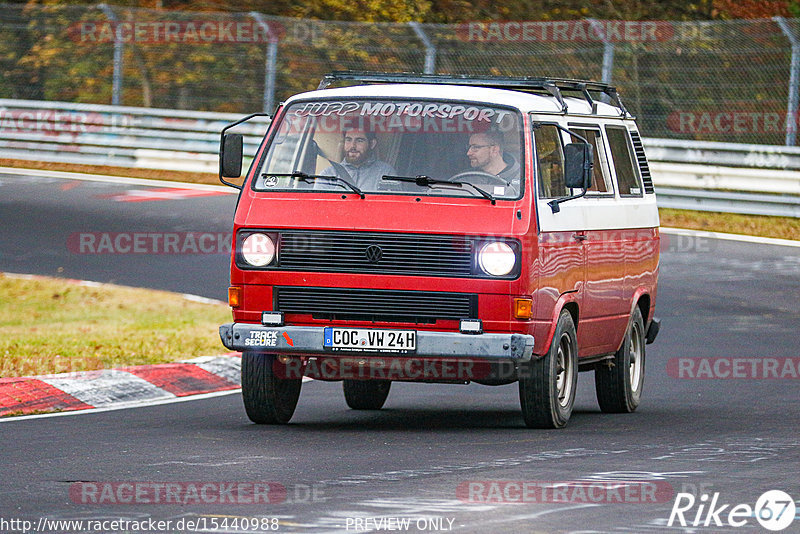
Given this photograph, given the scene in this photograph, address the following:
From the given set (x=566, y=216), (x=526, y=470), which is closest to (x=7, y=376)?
(x=566, y=216)

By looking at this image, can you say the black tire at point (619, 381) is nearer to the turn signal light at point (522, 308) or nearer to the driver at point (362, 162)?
the turn signal light at point (522, 308)

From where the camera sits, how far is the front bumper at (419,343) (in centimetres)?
946

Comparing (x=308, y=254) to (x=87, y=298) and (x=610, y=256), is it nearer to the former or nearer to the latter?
(x=610, y=256)

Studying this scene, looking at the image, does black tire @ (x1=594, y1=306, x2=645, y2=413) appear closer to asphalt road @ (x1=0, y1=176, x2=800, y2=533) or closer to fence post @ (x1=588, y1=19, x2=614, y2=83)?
asphalt road @ (x1=0, y1=176, x2=800, y2=533)

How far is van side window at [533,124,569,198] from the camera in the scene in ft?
33.1

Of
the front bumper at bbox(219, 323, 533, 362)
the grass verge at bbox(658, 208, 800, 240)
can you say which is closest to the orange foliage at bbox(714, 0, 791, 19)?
the grass verge at bbox(658, 208, 800, 240)

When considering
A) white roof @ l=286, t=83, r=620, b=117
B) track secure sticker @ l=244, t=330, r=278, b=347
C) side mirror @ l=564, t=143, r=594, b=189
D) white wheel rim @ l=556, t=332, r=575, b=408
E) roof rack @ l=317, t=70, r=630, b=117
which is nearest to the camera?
track secure sticker @ l=244, t=330, r=278, b=347

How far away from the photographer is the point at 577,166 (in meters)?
9.98

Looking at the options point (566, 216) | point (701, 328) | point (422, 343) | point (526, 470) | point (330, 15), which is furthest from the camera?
point (330, 15)

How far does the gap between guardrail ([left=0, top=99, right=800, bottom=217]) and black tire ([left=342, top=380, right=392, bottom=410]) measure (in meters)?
13.1

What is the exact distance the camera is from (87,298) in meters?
17.8

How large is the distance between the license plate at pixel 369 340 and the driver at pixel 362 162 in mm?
927

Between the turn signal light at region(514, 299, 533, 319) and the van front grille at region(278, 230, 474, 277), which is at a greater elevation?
the van front grille at region(278, 230, 474, 277)

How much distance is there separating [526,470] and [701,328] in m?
8.28
